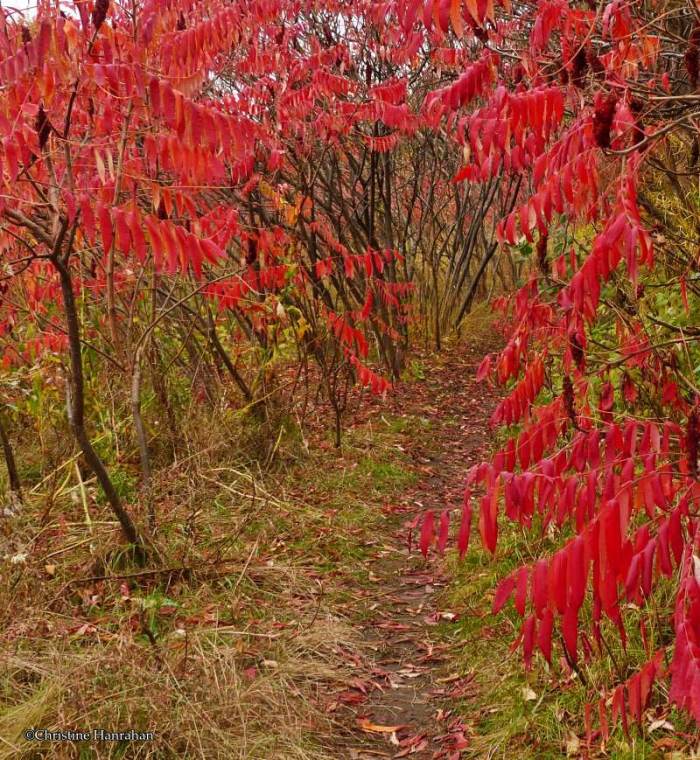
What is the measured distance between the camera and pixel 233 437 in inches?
258

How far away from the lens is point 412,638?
4.39 meters

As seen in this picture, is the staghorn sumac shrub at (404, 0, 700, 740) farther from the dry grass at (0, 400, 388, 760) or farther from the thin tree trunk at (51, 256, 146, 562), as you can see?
the thin tree trunk at (51, 256, 146, 562)

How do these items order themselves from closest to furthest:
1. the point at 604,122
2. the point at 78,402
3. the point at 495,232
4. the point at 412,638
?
the point at 604,122 → the point at 78,402 → the point at 412,638 → the point at 495,232

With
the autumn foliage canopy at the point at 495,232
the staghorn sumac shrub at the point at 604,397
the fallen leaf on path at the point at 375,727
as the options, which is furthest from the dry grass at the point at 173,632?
the staghorn sumac shrub at the point at 604,397

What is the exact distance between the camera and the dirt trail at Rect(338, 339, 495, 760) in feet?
11.4

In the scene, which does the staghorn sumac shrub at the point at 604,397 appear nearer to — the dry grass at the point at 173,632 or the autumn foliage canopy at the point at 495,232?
the autumn foliage canopy at the point at 495,232

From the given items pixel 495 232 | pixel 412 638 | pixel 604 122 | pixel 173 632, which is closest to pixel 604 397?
pixel 412 638

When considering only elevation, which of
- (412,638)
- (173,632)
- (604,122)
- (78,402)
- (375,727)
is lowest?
(412,638)

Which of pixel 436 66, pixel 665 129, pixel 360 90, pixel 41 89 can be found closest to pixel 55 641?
pixel 41 89

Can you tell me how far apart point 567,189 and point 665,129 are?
67 centimetres

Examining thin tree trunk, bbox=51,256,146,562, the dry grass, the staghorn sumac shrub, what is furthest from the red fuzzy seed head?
the dry grass

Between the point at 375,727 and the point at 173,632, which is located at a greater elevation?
the point at 173,632

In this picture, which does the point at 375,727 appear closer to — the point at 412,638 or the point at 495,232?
the point at 412,638

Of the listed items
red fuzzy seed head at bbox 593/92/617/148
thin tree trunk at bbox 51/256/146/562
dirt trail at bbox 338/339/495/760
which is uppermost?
red fuzzy seed head at bbox 593/92/617/148
